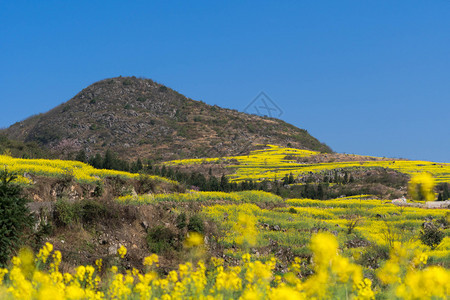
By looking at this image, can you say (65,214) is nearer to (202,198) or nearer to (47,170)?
(47,170)

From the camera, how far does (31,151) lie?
33.4 metres

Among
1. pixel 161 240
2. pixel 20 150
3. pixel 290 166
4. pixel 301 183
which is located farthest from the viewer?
pixel 290 166

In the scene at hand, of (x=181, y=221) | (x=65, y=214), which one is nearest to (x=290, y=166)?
(x=181, y=221)

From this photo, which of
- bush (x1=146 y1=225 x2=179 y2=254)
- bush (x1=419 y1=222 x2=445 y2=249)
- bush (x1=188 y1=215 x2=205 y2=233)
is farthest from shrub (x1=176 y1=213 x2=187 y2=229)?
bush (x1=419 y1=222 x2=445 y2=249)

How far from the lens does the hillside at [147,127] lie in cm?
9238

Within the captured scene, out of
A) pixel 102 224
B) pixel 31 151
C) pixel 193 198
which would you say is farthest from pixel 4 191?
pixel 31 151

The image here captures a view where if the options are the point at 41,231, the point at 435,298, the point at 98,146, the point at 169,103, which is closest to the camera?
the point at 435,298

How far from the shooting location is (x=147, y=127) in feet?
338

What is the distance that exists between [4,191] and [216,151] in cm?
7947

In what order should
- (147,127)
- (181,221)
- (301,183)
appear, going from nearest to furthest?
(181,221) < (301,183) < (147,127)

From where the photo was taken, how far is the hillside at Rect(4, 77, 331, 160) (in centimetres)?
9238

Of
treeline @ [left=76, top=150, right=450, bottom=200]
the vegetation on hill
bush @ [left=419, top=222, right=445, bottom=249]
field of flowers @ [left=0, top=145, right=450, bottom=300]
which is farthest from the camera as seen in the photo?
treeline @ [left=76, top=150, right=450, bottom=200]

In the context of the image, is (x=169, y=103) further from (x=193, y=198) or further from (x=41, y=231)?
(x=41, y=231)

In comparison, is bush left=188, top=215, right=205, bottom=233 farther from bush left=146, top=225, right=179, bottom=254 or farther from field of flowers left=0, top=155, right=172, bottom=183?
field of flowers left=0, top=155, right=172, bottom=183
